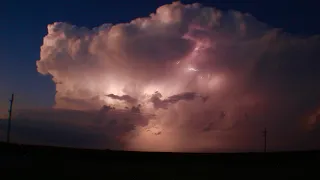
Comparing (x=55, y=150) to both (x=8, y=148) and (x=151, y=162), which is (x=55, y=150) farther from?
(x=151, y=162)

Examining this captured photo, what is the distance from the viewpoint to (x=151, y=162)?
38.2 metres

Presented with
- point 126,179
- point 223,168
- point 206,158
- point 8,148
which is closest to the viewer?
point 126,179

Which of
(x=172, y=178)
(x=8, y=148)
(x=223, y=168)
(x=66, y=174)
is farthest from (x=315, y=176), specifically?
(x=8, y=148)

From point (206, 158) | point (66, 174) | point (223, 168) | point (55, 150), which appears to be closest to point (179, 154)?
point (206, 158)

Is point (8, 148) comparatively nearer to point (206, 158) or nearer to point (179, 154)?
point (179, 154)

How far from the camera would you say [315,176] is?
99.2 feet

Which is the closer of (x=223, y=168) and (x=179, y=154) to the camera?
(x=223, y=168)

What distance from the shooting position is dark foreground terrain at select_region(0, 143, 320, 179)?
28469 mm

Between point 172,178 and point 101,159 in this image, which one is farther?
point 101,159

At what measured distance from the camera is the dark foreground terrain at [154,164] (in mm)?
28469

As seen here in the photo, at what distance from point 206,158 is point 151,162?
6560 mm

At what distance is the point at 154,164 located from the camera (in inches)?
1441

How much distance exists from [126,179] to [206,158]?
56.4ft

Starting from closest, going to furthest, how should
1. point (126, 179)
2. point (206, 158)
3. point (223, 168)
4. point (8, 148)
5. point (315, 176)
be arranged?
point (126, 179)
point (315, 176)
point (223, 168)
point (206, 158)
point (8, 148)
